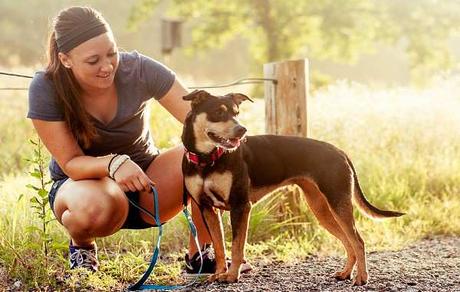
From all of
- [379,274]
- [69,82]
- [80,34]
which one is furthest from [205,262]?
[80,34]

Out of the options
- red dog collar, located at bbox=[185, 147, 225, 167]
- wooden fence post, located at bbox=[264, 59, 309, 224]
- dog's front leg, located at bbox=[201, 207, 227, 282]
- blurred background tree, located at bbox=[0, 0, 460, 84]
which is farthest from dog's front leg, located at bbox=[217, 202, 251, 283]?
blurred background tree, located at bbox=[0, 0, 460, 84]

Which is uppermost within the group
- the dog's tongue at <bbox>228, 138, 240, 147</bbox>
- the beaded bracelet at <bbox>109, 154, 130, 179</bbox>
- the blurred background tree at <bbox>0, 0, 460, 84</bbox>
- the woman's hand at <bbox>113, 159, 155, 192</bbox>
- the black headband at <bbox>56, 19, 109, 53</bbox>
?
the blurred background tree at <bbox>0, 0, 460, 84</bbox>

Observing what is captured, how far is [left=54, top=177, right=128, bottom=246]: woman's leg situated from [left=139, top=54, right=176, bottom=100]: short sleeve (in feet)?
1.85

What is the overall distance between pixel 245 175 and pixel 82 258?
1.01 m

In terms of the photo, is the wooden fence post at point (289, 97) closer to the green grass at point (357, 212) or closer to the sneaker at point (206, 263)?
the green grass at point (357, 212)

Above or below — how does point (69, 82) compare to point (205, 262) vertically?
above

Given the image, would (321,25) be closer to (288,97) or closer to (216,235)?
(288,97)

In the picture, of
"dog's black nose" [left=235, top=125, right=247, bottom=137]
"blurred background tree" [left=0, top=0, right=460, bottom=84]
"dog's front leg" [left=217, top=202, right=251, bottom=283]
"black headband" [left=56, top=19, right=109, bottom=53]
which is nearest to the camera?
"dog's black nose" [left=235, top=125, right=247, bottom=137]

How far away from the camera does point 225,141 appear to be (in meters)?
3.60

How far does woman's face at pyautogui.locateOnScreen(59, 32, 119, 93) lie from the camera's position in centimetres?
364

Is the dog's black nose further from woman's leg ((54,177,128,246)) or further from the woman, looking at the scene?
woman's leg ((54,177,128,246))

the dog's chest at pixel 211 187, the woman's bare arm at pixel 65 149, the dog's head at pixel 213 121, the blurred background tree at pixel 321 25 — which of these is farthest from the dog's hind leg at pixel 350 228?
the blurred background tree at pixel 321 25

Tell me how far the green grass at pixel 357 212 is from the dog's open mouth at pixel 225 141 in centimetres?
90

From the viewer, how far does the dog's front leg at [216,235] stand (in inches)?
152
